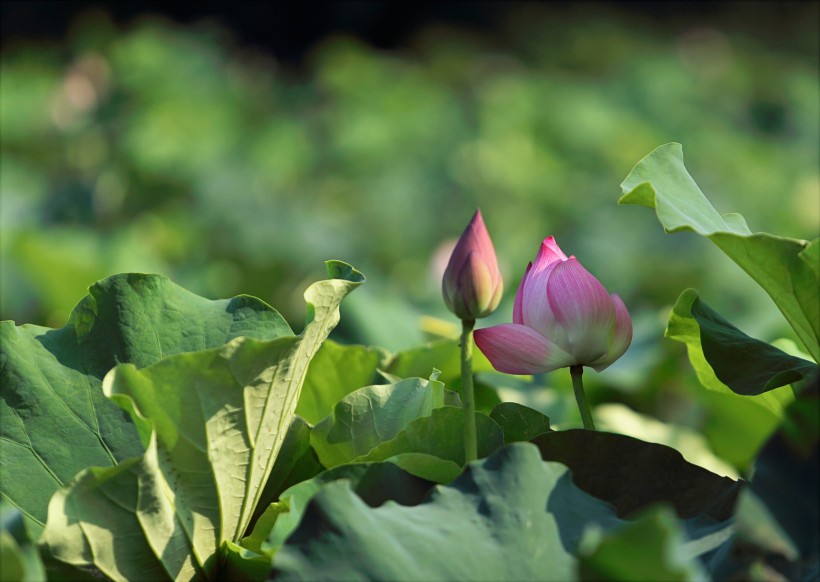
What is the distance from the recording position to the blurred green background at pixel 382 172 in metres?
2.14

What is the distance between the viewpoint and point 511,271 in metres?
2.62

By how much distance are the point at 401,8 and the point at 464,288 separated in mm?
12273

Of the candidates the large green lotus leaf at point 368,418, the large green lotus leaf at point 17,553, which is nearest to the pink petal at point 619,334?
the large green lotus leaf at point 368,418

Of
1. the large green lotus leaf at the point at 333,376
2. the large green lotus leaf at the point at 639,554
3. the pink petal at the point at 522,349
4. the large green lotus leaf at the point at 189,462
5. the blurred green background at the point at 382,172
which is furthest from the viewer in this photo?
the blurred green background at the point at 382,172

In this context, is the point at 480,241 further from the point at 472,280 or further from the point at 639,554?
the point at 639,554

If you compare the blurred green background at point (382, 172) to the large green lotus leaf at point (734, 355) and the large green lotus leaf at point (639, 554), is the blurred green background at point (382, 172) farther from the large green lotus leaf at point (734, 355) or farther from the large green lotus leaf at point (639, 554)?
the large green lotus leaf at point (639, 554)

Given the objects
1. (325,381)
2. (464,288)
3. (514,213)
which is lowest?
(514,213)

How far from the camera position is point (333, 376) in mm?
824

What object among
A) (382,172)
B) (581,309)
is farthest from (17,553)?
(382,172)

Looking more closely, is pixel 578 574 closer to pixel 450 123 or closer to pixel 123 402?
pixel 123 402

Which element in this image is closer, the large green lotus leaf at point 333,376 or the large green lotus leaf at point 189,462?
the large green lotus leaf at point 189,462

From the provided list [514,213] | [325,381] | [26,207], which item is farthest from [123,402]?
[514,213]

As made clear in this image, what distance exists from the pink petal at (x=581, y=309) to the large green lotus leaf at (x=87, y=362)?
18cm

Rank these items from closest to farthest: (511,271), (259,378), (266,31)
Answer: (259,378) → (511,271) → (266,31)
